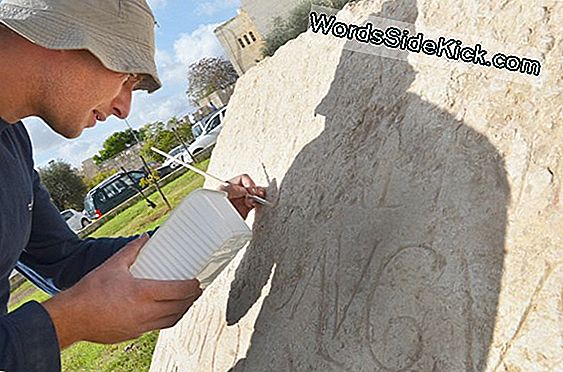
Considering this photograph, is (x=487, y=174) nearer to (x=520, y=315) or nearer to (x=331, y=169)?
(x=520, y=315)

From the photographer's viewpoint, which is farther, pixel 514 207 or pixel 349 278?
pixel 349 278

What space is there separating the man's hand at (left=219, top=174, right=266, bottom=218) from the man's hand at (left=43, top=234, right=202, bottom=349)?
2.26 feet

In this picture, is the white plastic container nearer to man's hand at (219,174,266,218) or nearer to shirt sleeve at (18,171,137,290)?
man's hand at (219,174,266,218)

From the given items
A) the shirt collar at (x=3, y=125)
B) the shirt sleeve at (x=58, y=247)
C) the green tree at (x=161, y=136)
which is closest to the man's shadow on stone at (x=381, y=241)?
the shirt sleeve at (x=58, y=247)

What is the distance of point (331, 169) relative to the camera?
2229 mm

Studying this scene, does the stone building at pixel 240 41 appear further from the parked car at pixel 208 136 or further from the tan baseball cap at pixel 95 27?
the tan baseball cap at pixel 95 27

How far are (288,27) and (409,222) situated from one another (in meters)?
15.4

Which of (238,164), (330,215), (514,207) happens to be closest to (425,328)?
(514,207)

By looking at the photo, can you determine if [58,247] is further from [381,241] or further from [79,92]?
[381,241]

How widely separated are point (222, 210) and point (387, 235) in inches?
20.9

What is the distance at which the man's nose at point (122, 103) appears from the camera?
200cm

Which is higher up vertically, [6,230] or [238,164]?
[6,230]

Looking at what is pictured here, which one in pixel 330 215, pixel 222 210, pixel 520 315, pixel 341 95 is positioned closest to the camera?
pixel 520 315

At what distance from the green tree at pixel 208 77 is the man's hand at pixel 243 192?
27379 mm
